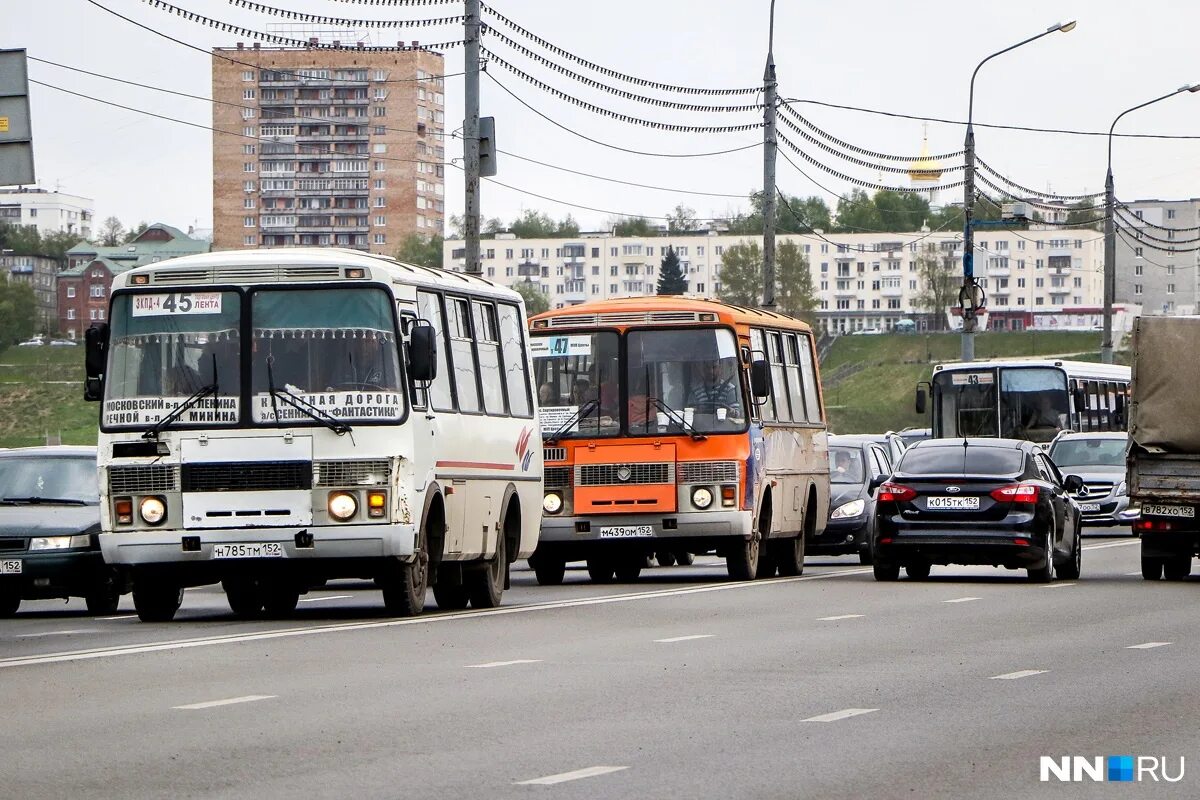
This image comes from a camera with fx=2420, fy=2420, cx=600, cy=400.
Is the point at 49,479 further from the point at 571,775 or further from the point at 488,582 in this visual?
the point at 571,775

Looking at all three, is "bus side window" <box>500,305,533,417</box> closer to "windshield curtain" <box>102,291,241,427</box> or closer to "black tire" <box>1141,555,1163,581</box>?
"windshield curtain" <box>102,291,241,427</box>

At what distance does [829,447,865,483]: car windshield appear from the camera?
33.6 meters

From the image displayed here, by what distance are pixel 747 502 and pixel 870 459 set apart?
8.50 meters

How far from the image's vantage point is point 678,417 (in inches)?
1023

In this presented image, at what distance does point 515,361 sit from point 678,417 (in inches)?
155

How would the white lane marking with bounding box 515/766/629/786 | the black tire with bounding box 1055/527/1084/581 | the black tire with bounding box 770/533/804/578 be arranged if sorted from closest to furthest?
the white lane marking with bounding box 515/766/629/786, the black tire with bounding box 1055/527/1084/581, the black tire with bounding box 770/533/804/578

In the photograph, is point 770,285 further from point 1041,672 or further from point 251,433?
point 1041,672

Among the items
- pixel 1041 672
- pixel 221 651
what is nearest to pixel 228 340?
pixel 221 651

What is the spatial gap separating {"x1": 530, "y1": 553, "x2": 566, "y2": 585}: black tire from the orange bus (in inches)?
0.6

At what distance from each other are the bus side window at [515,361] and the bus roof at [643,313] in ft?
11.3

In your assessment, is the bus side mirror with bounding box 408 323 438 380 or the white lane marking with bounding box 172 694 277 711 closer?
the white lane marking with bounding box 172 694 277 711

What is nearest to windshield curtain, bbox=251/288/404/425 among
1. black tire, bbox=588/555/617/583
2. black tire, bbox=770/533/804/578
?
black tire, bbox=588/555/617/583

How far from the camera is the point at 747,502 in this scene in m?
25.8

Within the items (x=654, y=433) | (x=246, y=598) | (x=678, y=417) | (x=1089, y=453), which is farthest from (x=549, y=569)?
(x=1089, y=453)
